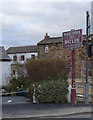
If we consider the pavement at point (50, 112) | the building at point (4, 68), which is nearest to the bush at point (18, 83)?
the pavement at point (50, 112)

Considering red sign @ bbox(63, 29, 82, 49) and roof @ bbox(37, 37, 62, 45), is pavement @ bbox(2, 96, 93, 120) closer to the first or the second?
red sign @ bbox(63, 29, 82, 49)

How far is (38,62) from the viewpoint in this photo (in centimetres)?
1423

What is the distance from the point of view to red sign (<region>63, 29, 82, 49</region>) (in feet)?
41.6

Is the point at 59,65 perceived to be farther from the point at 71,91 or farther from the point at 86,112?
the point at 86,112

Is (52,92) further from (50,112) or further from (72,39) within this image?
(72,39)

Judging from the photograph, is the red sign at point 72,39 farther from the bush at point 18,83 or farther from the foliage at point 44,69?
the bush at point 18,83

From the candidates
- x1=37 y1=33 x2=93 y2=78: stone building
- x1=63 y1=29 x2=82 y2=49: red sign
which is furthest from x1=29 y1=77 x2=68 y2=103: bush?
x1=37 y1=33 x2=93 y2=78: stone building

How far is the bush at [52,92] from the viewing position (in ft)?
43.0

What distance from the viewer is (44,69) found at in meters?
14.2

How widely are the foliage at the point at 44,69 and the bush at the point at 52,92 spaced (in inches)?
37.6

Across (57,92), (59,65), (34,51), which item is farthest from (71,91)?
(34,51)

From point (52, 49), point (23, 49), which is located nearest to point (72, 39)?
point (52, 49)

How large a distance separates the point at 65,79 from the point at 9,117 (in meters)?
5.38

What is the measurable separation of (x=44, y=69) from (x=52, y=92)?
1.74m
